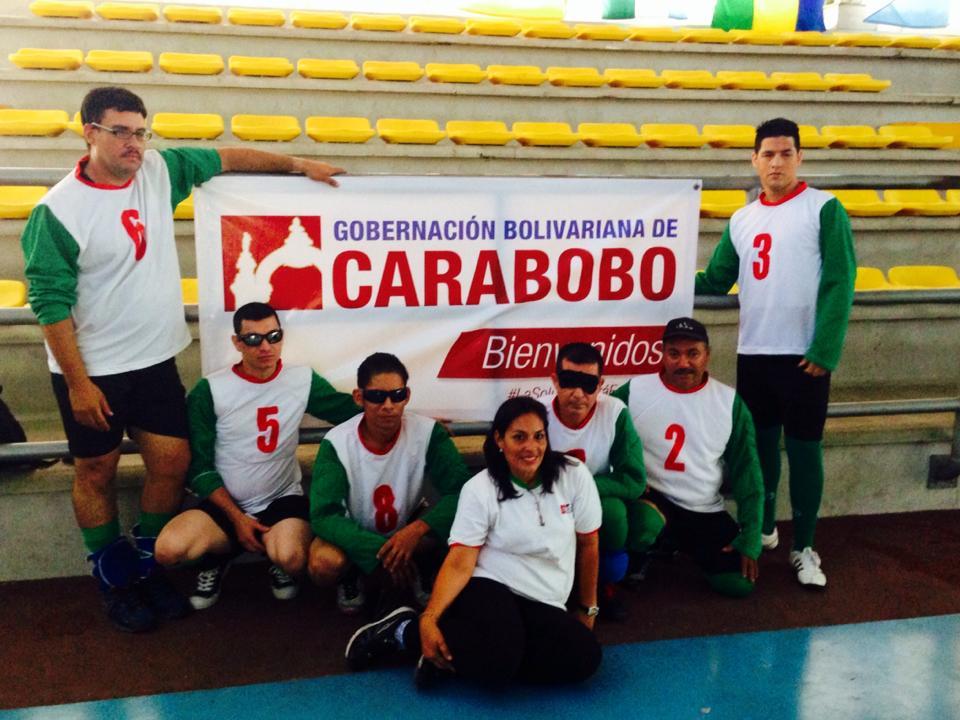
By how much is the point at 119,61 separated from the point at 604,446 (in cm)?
597

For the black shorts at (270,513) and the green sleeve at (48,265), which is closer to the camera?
the green sleeve at (48,265)

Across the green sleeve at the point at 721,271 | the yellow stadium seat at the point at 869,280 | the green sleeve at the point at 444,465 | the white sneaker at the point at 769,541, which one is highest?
the green sleeve at the point at 721,271

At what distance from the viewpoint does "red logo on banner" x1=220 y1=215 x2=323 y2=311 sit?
3.20 m

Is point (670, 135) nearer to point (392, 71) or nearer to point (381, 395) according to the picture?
point (392, 71)

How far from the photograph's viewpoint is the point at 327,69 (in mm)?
7566

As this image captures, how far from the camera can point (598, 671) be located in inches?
106

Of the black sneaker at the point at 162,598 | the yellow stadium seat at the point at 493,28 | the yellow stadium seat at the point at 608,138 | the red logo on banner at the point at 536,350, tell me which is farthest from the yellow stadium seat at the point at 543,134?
the black sneaker at the point at 162,598

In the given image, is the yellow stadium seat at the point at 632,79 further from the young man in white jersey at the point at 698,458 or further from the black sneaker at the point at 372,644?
the black sneaker at the point at 372,644

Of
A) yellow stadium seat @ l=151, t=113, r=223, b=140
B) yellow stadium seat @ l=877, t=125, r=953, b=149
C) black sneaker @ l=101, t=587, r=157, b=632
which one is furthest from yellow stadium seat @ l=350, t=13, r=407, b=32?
black sneaker @ l=101, t=587, r=157, b=632

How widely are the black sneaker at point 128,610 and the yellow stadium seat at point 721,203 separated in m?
4.38

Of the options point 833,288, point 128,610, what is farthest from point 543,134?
point 128,610

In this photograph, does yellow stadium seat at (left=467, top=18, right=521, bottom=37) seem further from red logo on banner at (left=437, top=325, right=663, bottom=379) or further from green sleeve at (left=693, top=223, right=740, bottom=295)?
red logo on banner at (left=437, top=325, right=663, bottom=379)

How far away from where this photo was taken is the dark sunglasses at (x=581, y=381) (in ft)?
9.87

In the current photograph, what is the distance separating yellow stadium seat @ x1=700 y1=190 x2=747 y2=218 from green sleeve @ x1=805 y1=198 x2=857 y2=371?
102 inches
